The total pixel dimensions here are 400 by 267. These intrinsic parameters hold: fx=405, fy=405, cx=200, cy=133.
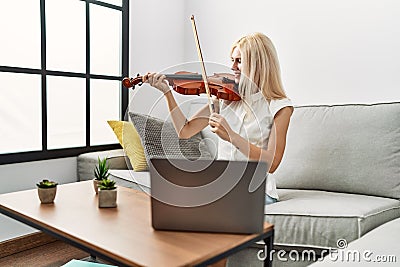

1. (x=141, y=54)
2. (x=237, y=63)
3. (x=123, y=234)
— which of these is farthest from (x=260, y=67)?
(x=141, y=54)

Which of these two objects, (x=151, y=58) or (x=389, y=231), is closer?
(x=389, y=231)

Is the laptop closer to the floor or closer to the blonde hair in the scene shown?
the blonde hair

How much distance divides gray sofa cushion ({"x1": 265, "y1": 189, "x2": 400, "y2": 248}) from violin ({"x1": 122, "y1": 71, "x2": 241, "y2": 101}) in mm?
507

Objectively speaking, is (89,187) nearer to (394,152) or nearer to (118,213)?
(118,213)

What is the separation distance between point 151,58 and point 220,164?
216cm

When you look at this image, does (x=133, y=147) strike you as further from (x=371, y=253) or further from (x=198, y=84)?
(x=371, y=253)

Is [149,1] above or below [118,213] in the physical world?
above

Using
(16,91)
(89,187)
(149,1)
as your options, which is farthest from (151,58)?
(89,187)

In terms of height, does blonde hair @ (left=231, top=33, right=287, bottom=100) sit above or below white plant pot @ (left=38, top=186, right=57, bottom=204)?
above

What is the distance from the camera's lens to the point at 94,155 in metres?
2.43

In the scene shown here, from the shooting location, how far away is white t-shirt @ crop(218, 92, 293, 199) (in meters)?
1.69

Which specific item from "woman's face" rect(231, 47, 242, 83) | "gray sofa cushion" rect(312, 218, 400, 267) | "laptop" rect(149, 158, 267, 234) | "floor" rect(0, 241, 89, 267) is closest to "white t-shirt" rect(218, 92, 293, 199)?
"woman's face" rect(231, 47, 242, 83)

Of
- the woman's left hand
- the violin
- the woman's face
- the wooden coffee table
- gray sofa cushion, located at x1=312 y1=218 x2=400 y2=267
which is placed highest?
the woman's face

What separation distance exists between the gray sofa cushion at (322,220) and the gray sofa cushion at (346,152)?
279 mm
